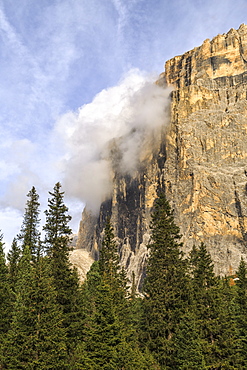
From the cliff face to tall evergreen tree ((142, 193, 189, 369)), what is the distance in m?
73.5

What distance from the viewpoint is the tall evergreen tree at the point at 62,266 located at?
88.5 feet

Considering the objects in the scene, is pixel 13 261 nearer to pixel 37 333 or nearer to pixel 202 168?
pixel 37 333

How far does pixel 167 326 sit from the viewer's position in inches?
1077

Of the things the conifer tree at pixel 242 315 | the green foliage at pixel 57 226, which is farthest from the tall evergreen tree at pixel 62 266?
the conifer tree at pixel 242 315

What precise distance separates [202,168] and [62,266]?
3601 inches

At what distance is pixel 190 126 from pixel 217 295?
9866 cm

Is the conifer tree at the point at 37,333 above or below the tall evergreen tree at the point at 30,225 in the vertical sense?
below

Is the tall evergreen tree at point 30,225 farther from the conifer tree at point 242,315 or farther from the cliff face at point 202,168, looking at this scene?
the cliff face at point 202,168

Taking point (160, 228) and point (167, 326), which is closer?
point (167, 326)

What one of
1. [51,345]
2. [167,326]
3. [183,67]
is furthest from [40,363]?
[183,67]

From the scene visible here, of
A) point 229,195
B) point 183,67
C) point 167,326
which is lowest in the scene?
point 167,326

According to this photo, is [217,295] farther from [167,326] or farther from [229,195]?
[229,195]

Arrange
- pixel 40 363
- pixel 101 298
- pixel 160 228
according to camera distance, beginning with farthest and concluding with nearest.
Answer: pixel 160 228, pixel 101 298, pixel 40 363

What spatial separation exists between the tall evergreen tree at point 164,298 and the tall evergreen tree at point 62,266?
19.0 ft
